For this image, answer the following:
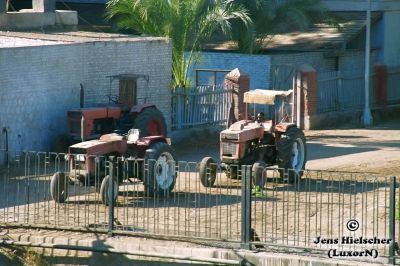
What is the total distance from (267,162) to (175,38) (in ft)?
28.5

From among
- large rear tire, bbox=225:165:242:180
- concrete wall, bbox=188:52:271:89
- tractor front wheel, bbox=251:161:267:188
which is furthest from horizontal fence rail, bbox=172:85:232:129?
tractor front wheel, bbox=251:161:267:188

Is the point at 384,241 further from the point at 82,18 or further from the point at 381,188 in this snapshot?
the point at 82,18

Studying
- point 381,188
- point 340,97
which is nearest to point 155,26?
point 340,97

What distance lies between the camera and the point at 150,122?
73.5ft

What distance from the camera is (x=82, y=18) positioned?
3734 centimetres

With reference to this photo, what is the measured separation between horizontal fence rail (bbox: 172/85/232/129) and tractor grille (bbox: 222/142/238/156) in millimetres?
6079

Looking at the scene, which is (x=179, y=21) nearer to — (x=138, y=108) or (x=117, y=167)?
(x=138, y=108)

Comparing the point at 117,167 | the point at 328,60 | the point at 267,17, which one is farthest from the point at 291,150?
the point at 328,60

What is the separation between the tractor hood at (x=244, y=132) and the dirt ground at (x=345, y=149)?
7.19ft

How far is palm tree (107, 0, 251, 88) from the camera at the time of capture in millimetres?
28344

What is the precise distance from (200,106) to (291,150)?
6.54 m

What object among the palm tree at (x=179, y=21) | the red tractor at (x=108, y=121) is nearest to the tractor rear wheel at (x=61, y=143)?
the red tractor at (x=108, y=121)

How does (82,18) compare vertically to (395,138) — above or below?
above

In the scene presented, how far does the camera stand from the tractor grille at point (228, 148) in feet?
64.6
